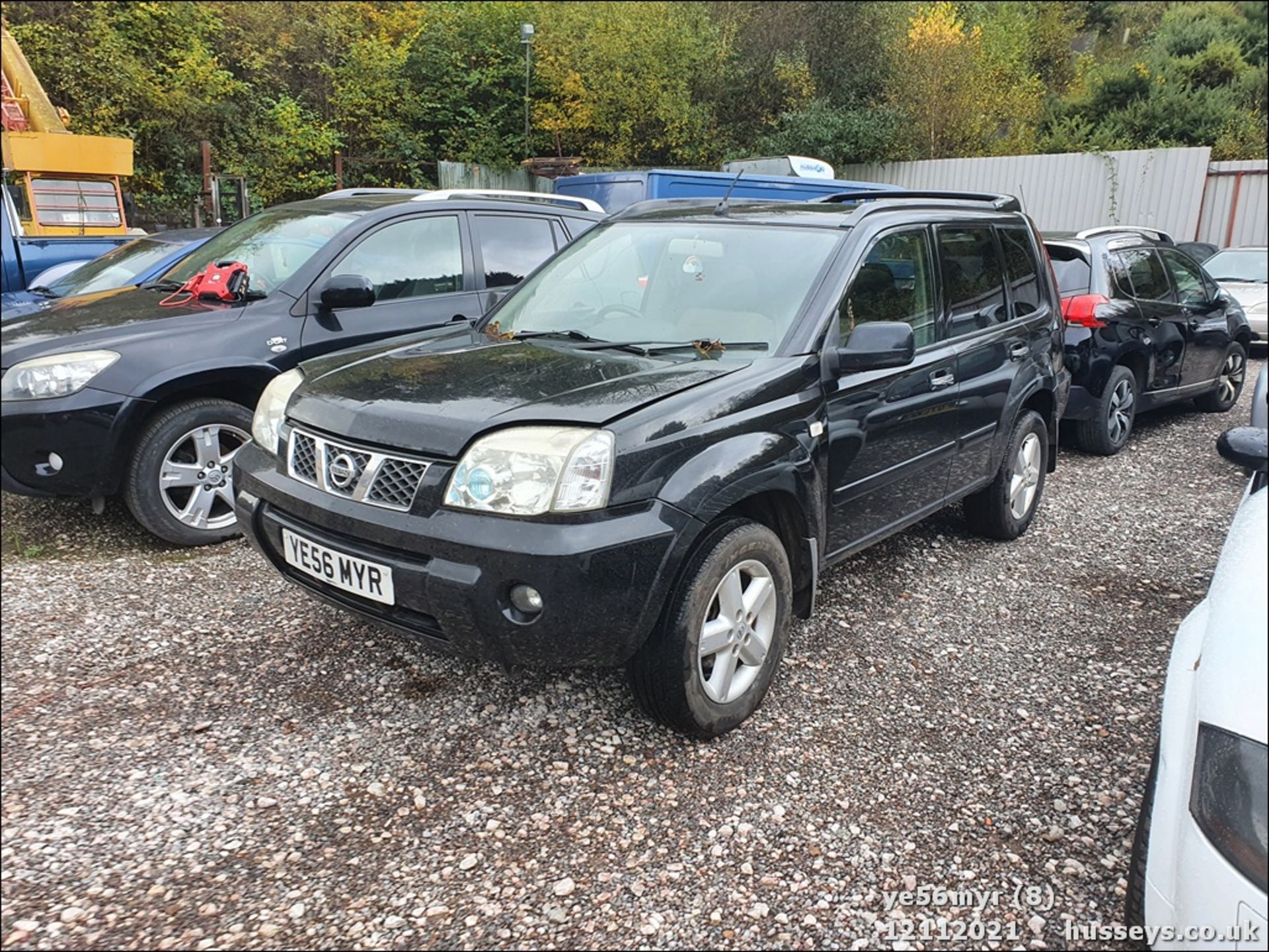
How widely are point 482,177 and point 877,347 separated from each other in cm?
1722

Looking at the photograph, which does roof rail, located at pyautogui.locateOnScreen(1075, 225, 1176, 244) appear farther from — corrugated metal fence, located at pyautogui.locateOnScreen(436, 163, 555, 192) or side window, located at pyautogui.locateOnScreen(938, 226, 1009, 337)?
corrugated metal fence, located at pyautogui.locateOnScreen(436, 163, 555, 192)

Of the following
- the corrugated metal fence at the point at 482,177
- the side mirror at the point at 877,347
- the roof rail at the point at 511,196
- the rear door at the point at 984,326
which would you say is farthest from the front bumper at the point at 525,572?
the corrugated metal fence at the point at 482,177

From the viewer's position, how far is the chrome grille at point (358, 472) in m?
2.69

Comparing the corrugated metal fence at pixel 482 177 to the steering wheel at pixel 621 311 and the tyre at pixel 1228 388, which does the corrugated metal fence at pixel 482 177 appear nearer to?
the tyre at pixel 1228 388

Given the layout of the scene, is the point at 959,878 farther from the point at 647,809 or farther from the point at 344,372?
the point at 344,372

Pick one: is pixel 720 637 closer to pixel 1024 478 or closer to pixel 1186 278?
pixel 1024 478

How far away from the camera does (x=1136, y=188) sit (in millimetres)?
15852

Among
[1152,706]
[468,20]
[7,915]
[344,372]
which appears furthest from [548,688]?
[468,20]

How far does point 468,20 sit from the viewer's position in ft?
66.5

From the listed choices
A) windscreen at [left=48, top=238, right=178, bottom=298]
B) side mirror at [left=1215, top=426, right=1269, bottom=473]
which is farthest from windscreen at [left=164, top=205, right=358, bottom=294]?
side mirror at [left=1215, top=426, right=1269, bottom=473]

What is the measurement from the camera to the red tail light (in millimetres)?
6461

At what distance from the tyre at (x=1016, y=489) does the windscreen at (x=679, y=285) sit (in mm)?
1858

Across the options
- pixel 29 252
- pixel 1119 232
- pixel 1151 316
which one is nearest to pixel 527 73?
pixel 29 252

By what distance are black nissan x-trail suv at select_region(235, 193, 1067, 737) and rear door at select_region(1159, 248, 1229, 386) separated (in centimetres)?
410
